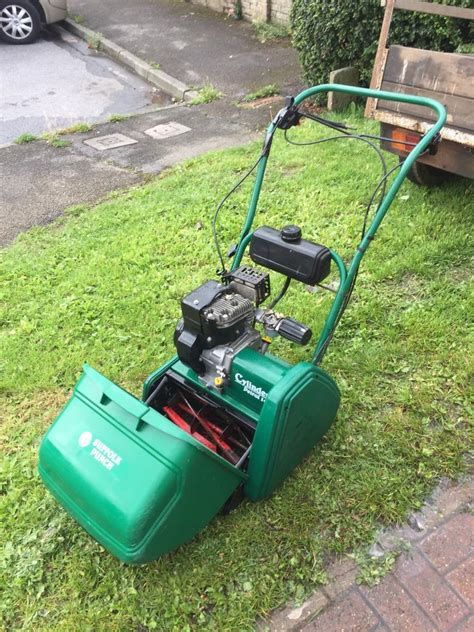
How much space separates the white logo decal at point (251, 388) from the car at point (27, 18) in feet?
30.7

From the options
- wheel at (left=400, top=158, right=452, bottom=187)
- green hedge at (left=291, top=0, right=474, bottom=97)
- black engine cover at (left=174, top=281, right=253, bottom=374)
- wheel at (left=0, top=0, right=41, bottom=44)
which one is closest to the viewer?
black engine cover at (left=174, top=281, right=253, bottom=374)

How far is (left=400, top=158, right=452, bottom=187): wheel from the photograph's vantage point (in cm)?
412

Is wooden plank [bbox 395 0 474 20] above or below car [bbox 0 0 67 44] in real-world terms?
above

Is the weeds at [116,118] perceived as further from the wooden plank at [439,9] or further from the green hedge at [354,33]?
the wooden plank at [439,9]

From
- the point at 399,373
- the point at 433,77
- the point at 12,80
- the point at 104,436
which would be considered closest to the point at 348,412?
the point at 399,373

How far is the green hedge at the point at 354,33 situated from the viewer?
453 centimetres

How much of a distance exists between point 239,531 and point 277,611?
0.34m

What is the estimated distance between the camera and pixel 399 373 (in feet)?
9.52

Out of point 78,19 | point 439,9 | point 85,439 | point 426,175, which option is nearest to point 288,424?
point 85,439

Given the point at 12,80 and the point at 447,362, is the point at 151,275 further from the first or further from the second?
the point at 12,80

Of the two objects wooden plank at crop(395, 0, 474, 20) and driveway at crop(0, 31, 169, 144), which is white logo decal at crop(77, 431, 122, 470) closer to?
wooden plank at crop(395, 0, 474, 20)

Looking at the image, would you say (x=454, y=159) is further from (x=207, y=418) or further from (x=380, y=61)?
(x=207, y=418)

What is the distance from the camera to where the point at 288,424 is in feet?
6.84

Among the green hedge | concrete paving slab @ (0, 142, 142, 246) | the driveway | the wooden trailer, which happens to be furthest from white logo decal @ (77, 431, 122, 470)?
the driveway
